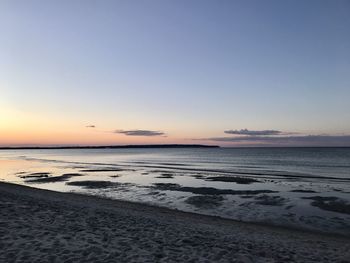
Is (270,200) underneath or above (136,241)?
underneath

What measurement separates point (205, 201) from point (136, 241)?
14.4 m

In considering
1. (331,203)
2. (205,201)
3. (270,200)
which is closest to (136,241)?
(205,201)

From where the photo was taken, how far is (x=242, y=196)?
26.9 meters

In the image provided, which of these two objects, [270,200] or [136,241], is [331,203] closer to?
[270,200]

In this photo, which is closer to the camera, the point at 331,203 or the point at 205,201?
the point at 331,203

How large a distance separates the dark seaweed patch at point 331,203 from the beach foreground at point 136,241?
7.22 meters

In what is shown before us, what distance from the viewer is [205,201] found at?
80.5 feet

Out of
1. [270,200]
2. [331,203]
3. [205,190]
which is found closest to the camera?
[331,203]

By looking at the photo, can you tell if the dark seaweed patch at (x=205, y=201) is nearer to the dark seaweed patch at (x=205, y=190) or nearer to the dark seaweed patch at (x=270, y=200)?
the dark seaweed patch at (x=205, y=190)

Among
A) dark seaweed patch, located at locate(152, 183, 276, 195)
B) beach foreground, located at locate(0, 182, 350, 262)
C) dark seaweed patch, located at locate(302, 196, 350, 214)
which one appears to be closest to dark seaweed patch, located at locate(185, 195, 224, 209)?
dark seaweed patch, located at locate(152, 183, 276, 195)

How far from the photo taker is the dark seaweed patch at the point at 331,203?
21.3 meters

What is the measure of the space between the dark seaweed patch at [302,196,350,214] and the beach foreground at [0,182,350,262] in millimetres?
7223

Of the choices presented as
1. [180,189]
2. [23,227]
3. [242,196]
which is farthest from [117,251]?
[180,189]

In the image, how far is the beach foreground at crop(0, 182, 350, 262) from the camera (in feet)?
29.6
